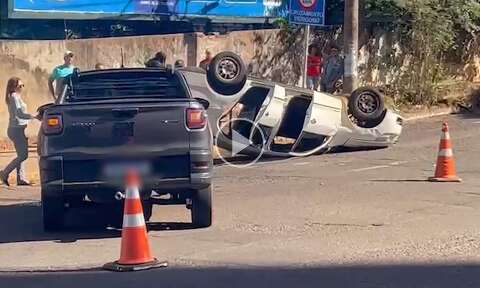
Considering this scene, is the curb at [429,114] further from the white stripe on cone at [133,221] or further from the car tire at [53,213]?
the white stripe on cone at [133,221]

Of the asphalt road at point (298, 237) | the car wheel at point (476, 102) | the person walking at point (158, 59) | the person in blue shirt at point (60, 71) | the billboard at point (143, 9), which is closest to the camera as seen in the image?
the asphalt road at point (298, 237)

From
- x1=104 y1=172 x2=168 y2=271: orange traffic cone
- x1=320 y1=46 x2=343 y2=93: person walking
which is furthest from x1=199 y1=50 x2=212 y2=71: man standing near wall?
x1=104 y1=172 x2=168 y2=271: orange traffic cone

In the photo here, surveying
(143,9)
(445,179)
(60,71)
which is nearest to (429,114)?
(143,9)

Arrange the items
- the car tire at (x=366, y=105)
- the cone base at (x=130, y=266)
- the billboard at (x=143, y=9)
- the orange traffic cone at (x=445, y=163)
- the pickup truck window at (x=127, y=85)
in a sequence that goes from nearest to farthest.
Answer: the cone base at (x=130, y=266) < the pickup truck window at (x=127, y=85) < the orange traffic cone at (x=445, y=163) < the car tire at (x=366, y=105) < the billboard at (x=143, y=9)

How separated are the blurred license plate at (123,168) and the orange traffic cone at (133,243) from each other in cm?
148

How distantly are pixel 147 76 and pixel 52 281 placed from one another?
3976 millimetres

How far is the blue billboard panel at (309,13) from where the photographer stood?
21.4 metres

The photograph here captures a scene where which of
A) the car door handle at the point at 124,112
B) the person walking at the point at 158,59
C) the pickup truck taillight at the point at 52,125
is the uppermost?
the person walking at the point at 158,59

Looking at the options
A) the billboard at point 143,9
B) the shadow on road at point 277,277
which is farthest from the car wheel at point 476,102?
the shadow on road at point 277,277

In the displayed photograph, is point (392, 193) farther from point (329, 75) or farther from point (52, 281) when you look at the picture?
point (329, 75)

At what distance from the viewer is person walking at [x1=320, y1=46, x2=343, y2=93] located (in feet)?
78.2

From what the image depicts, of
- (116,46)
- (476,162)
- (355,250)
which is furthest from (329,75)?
(355,250)

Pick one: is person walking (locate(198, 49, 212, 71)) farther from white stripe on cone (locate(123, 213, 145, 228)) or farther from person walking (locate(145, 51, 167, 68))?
white stripe on cone (locate(123, 213, 145, 228))

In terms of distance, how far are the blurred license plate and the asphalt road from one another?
0.67 metres
